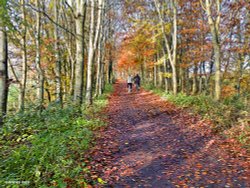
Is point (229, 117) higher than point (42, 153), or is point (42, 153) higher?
point (229, 117)

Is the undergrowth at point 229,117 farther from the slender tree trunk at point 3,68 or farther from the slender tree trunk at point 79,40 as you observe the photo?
the slender tree trunk at point 3,68

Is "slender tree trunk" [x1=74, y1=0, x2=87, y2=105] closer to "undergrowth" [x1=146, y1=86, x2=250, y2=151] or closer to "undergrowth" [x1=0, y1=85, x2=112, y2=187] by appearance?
"undergrowth" [x1=0, y1=85, x2=112, y2=187]

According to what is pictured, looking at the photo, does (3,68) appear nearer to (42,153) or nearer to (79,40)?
(42,153)

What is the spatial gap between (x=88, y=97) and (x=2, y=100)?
20.6ft

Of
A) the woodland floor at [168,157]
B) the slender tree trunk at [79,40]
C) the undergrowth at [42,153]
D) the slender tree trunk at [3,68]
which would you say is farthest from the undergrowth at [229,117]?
the slender tree trunk at [3,68]

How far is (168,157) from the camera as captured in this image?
632 cm

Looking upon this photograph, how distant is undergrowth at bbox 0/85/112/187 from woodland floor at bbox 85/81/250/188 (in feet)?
1.65

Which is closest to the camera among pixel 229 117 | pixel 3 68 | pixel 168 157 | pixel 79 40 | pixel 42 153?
pixel 42 153

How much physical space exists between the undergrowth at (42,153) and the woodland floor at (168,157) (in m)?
0.50

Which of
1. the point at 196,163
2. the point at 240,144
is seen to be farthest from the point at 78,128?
the point at 240,144

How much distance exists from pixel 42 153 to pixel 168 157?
10.4 ft

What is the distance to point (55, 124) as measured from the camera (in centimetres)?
762

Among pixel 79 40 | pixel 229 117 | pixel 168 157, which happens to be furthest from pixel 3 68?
pixel 229 117

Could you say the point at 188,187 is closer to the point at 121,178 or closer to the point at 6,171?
the point at 121,178
